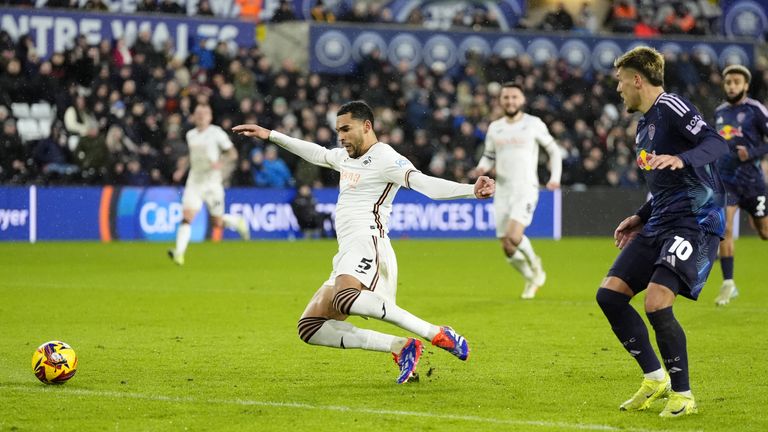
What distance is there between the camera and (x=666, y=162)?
646cm

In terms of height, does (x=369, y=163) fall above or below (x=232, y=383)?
above

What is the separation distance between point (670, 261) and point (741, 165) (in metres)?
7.19

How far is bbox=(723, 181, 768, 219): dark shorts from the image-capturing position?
13570 millimetres

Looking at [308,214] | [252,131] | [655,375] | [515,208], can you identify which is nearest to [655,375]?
[655,375]

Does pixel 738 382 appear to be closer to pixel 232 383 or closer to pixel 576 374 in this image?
pixel 576 374

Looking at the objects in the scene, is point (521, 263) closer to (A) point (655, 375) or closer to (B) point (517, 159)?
(B) point (517, 159)

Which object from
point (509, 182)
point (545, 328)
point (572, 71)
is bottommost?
point (545, 328)

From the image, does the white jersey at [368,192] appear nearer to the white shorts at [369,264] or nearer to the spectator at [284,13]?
the white shorts at [369,264]

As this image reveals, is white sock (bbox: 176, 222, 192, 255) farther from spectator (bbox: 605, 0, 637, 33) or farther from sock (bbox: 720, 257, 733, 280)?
spectator (bbox: 605, 0, 637, 33)

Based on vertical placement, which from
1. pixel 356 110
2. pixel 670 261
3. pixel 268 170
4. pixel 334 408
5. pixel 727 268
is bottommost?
pixel 334 408

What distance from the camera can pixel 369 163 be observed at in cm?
837

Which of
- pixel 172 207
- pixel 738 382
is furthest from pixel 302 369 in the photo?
pixel 172 207

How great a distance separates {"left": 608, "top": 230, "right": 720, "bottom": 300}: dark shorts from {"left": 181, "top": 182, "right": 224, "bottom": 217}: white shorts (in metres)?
12.8

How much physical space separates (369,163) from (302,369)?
162cm
